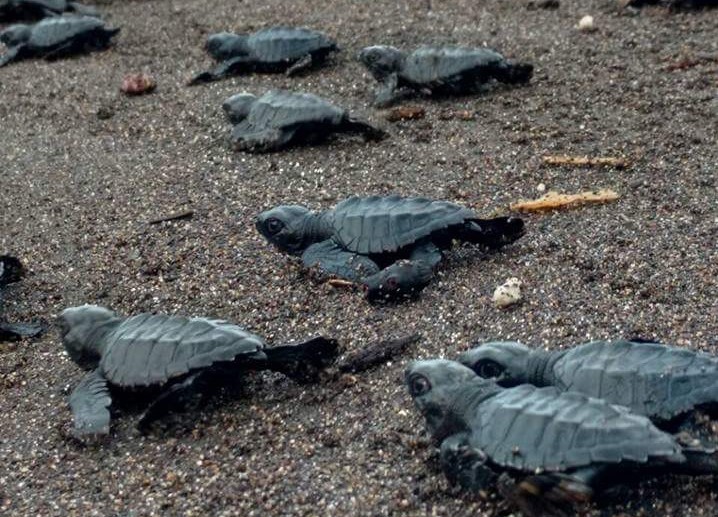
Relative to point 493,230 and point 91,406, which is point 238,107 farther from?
point 91,406

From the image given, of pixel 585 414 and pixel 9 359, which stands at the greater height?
pixel 585 414

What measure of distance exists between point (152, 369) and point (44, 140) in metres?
2.82

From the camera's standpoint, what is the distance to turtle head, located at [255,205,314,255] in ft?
13.4

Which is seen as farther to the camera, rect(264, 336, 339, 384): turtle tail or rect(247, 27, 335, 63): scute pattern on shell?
rect(247, 27, 335, 63): scute pattern on shell

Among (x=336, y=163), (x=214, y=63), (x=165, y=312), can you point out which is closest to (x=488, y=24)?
(x=214, y=63)

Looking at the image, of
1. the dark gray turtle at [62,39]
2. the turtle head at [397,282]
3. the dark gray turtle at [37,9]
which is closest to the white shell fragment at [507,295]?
the turtle head at [397,282]

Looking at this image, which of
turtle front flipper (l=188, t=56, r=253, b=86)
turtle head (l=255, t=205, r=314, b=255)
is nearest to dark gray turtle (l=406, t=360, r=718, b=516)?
turtle head (l=255, t=205, r=314, b=255)

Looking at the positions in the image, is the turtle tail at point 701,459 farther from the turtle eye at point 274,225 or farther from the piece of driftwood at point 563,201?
the turtle eye at point 274,225

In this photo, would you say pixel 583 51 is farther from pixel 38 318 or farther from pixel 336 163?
pixel 38 318

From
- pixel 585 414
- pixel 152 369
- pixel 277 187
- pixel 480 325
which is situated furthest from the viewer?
pixel 277 187

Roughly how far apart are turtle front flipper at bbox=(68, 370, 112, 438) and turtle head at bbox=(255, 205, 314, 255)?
3.12 feet

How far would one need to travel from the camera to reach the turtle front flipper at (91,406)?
10.4ft

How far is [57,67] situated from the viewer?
692 cm

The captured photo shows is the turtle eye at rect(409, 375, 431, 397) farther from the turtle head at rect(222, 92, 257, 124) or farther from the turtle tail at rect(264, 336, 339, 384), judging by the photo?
the turtle head at rect(222, 92, 257, 124)
